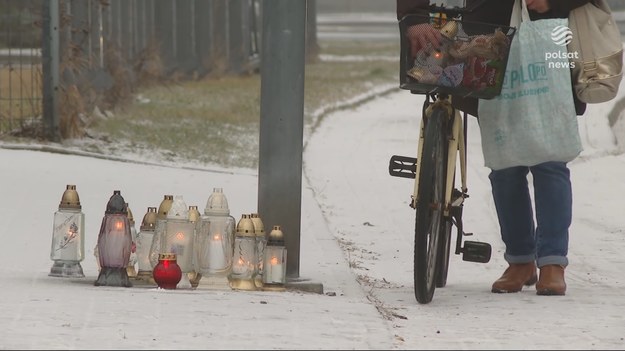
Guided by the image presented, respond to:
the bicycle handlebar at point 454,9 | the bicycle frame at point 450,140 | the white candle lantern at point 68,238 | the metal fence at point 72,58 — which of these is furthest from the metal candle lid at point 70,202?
the metal fence at point 72,58

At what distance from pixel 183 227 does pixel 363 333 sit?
57.4 inches

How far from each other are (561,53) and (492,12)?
1.29 feet

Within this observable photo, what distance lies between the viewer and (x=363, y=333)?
571 cm

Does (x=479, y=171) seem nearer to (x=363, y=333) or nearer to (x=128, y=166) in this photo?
(x=128, y=166)

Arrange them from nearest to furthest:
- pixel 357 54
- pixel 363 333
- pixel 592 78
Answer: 1. pixel 363 333
2. pixel 592 78
3. pixel 357 54

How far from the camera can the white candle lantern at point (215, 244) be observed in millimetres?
6910

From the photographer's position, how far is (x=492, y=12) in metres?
7.06

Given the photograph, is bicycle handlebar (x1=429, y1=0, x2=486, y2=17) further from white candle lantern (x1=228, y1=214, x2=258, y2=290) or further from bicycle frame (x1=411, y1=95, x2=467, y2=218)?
white candle lantern (x1=228, y1=214, x2=258, y2=290)

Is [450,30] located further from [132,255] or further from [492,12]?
[132,255]

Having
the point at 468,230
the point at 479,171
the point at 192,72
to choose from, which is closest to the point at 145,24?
the point at 192,72

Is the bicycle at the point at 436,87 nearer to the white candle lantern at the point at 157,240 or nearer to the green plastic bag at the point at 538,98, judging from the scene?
the green plastic bag at the point at 538,98

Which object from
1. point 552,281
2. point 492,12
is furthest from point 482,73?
point 552,281

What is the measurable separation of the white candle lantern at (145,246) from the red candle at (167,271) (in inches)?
12.0

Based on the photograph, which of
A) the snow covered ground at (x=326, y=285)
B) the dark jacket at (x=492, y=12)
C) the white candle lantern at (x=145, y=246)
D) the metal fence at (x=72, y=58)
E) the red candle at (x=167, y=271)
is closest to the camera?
the snow covered ground at (x=326, y=285)
